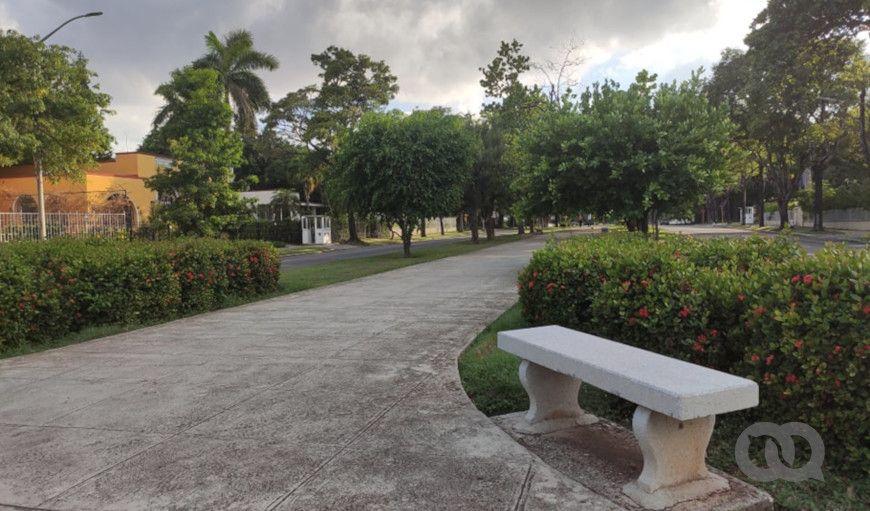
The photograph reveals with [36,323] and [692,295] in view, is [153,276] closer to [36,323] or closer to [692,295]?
[36,323]

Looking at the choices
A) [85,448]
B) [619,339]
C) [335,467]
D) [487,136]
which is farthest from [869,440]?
[487,136]

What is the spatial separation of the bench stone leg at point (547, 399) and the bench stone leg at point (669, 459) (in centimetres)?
99

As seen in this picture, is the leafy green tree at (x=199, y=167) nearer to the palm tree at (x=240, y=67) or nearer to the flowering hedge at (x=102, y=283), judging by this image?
the palm tree at (x=240, y=67)

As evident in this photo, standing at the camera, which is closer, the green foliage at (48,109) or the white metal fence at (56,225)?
the green foliage at (48,109)

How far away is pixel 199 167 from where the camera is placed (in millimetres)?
26984

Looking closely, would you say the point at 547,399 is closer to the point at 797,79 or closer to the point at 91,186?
the point at 797,79

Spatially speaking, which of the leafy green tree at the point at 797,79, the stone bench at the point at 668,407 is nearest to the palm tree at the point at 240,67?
the leafy green tree at the point at 797,79

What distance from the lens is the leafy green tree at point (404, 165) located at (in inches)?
850

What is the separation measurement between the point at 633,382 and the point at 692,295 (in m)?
1.50

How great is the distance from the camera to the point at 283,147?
141 feet

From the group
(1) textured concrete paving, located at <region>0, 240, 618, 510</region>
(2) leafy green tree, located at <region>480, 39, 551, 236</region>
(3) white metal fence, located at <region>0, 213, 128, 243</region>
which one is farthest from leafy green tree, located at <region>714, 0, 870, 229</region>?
(3) white metal fence, located at <region>0, 213, 128, 243</region>

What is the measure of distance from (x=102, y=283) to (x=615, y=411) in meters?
7.12

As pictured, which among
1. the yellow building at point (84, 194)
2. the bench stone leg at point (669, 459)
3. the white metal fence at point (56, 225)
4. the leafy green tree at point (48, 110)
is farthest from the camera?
the yellow building at point (84, 194)

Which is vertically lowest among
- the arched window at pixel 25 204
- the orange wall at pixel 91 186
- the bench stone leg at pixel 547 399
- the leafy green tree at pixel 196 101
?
the bench stone leg at pixel 547 399
